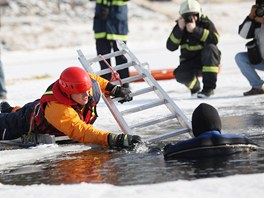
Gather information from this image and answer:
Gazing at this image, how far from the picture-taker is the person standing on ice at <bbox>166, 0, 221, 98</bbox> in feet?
29.9

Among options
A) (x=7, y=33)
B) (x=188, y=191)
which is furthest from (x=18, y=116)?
(x=7, y=33)

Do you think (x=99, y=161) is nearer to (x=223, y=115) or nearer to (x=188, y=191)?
(x=188, y=191)

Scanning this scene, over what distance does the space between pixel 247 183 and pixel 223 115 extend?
3.39 meters

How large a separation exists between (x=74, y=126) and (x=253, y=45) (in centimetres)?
372

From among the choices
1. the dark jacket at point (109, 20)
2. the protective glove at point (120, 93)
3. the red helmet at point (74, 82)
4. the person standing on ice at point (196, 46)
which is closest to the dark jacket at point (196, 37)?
the person standing on ice at point (196, 46)

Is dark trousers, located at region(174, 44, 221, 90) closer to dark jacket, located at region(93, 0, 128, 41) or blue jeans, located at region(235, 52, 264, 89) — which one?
blue jeans, located at region(235, 52, 264, 89)

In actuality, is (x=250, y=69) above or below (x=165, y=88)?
above

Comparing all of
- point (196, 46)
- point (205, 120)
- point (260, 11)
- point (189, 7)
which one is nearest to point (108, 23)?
point (196, 46)

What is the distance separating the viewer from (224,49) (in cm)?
1844

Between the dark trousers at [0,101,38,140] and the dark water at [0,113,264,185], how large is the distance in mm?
896

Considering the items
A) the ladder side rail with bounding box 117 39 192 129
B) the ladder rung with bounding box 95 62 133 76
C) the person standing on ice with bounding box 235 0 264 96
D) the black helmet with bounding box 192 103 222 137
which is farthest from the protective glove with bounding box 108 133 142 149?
the person standing on ice with bounding box 235 0 264 96

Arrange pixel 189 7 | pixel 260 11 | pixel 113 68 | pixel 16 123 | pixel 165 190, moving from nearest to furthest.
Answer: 1. pixel 165 190
2. pixel 16 123
3. pixel 113 68
4. pixel 260 11
5. pixel 189 7

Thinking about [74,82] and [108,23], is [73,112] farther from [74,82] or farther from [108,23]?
[108,23]

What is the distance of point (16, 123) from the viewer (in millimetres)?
6859
